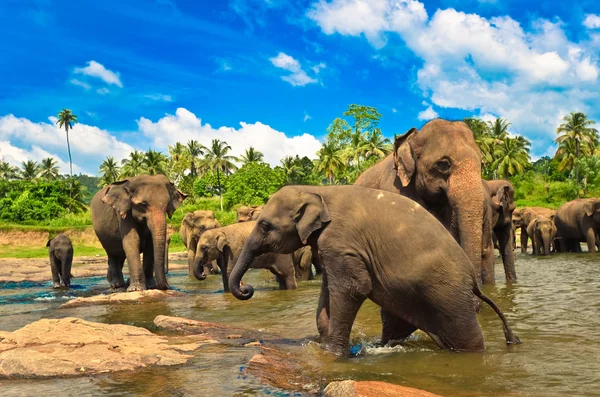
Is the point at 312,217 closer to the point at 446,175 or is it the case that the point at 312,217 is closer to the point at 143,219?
the point at 446,175

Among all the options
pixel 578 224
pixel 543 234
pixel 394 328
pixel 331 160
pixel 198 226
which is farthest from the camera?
pixel 331 160

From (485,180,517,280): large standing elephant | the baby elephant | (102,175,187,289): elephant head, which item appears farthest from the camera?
the baby elephant

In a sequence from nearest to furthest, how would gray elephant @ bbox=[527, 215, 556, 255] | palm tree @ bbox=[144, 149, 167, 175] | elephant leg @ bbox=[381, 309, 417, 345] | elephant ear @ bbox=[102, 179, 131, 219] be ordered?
elephant leg @ bbox=[381, 309, 417, 345] → elephant ear @ bbox=[102, 179, 131, 219] → gray elephant @ bbox=[527, 215, 556, 255] → palm tree @ bbox=[144, 149, 167, 175]

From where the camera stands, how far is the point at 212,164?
8938cm

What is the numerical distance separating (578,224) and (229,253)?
64.0 ft

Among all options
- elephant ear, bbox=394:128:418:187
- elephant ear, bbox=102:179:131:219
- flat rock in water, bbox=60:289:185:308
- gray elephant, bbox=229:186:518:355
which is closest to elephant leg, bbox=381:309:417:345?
gray elephant, bbox=229:186:518:355

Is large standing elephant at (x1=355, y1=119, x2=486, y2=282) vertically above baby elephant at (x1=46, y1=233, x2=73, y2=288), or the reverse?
large standing elephant at (x1=355, y1=119, x2=486, y2=282)

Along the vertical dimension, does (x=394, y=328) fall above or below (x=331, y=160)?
below

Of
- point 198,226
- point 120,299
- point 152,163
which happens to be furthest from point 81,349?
point 152,163

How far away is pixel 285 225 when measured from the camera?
6.74m

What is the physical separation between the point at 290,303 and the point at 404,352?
18.2 ft

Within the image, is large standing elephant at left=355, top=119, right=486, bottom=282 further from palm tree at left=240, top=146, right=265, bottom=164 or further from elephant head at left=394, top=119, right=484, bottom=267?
palm tree at left=240, top=146, right=265, bottom=164

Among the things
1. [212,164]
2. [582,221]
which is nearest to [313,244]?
[582,221]

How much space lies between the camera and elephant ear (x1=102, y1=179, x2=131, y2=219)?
47.1ft
